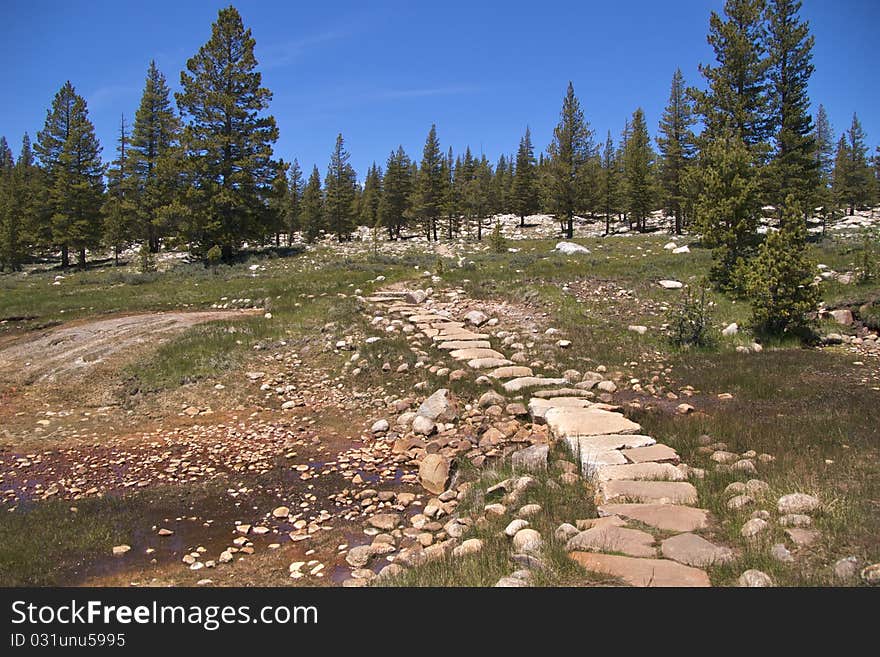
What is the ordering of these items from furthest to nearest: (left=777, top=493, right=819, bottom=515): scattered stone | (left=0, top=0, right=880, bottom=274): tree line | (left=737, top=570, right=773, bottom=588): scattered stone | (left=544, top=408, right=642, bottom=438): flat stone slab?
(left=0, top=0, right=880, bottom=274): tree line < (left=544, top=408, right=642, bottom=438): flat stone slab < (left=777, top=493, right=819, bottom=515): scattered stone < (left=737, top=570, right=773, bottom=588): scattered stone

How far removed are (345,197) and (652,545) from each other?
6478 cm

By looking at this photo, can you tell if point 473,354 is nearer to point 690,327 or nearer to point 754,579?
point 690,327

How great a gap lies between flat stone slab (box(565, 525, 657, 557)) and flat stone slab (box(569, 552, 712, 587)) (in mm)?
100

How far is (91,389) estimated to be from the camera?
10.1 metres

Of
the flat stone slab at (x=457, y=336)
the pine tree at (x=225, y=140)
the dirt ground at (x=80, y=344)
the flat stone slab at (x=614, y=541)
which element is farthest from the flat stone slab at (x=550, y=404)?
the pine tree at (x=225, y=140)

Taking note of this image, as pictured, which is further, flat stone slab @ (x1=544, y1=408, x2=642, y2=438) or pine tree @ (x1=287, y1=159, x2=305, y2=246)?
pine tree @ (x1=287, y1=159, x2=305, y2=246)

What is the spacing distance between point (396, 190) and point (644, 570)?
6365cm

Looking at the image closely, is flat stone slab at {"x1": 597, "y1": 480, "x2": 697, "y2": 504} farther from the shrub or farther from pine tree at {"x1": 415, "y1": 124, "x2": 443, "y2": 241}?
pine tree at {"x1": 415, "y1": 124, "x2": 443, "y2": 241}

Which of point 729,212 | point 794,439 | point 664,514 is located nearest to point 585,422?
point 794,439

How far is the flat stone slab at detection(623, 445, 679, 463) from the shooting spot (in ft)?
18.9

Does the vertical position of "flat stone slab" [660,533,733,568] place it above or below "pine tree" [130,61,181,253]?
below

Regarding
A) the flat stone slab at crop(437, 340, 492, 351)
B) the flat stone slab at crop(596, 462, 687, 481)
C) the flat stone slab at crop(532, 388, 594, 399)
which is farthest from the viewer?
the flat stone slab at crop(437, 340, 492, 351)

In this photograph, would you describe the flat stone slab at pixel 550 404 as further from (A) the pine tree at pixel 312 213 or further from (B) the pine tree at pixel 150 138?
(A) the pine tree at pixel 312 213

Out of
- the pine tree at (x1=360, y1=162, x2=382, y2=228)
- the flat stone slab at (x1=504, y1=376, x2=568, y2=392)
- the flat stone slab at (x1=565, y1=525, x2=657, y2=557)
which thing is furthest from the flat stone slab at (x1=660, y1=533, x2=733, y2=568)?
the pine tree at (x1=360, y1=162, x2=382, y2=228)
